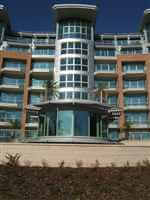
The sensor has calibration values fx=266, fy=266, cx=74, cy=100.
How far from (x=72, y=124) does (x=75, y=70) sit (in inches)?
990

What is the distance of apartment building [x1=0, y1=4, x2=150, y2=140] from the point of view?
5378 centimetres

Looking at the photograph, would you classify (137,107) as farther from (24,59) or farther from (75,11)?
(24,59)

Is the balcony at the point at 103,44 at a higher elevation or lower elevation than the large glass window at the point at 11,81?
higher

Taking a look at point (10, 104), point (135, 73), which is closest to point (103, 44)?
point (135, 73)

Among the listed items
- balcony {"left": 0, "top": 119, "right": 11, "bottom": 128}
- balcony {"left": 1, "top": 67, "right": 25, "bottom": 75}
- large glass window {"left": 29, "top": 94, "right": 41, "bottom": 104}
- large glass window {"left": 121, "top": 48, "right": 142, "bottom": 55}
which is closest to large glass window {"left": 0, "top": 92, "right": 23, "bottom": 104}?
large glass window {"left": 29, "top": 94, "right": 41, "bottom": 104}

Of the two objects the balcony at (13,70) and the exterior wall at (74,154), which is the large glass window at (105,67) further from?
the exterior wall at (74,154)

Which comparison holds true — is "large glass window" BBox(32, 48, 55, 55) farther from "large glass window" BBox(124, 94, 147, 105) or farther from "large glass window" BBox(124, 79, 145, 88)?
"large glass window" BBox(124, 94, 147, 105)

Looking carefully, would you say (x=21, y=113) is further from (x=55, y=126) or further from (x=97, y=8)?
(x=97, y=8)

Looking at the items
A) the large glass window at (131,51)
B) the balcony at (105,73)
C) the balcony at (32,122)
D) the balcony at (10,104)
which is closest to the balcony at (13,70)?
the balcony at (10,104)

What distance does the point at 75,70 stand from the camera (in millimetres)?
54562

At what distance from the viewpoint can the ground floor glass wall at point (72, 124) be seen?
31.1 metres

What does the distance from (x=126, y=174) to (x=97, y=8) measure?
4909 centimetres

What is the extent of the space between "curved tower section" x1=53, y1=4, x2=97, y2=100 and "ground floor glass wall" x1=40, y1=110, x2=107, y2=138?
775 inches

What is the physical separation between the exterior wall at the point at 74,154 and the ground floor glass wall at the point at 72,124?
11052mm
